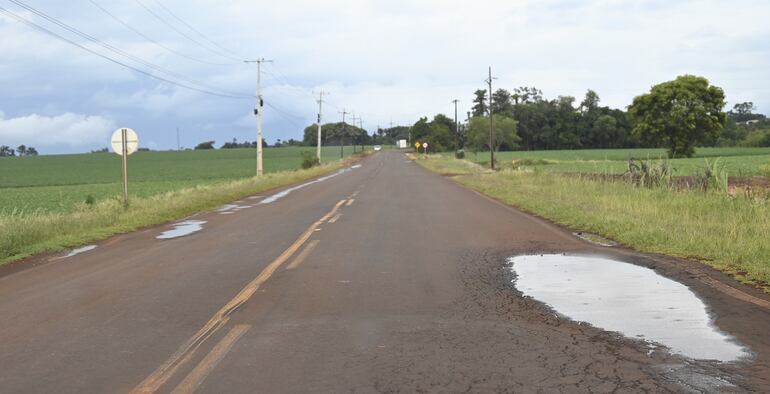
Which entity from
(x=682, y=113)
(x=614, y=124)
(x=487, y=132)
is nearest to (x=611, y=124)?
(x=614, y=124)

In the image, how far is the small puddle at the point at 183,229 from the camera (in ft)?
46.3

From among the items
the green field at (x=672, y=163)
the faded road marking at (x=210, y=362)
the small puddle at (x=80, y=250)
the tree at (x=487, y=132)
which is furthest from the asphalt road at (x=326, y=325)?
the tree at (x=487, y=132)

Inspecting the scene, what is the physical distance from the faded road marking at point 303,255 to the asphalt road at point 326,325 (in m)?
0.03

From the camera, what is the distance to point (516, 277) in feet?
27.8

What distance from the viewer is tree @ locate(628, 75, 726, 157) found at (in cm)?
6675

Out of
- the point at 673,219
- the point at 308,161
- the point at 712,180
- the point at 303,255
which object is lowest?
the point at 303,255

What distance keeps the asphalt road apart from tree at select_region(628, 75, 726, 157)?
207 ft

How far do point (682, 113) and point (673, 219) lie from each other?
197ft

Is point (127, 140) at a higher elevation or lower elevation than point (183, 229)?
higher

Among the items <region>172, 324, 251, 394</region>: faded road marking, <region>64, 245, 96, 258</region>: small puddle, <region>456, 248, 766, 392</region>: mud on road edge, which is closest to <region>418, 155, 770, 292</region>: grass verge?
<region>456, 248, 766, 392</region>: mud on road edge

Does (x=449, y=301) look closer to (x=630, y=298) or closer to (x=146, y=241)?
(x=630, y=298)

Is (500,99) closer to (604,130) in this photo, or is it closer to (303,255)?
(604,130)

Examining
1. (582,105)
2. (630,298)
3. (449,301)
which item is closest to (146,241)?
(449,301)

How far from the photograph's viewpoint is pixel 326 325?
20.0 feet
